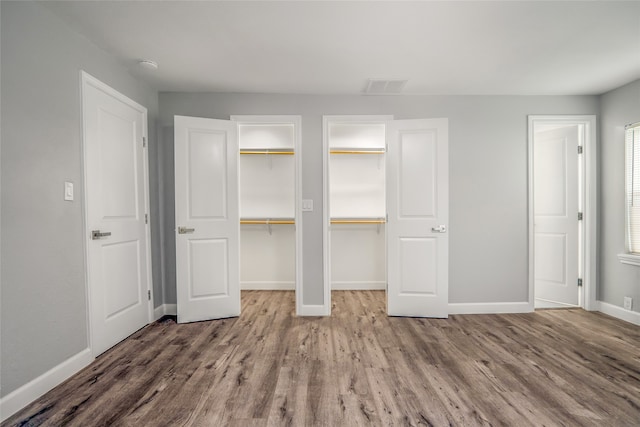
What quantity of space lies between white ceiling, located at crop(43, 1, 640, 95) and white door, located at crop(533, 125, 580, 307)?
66 cm

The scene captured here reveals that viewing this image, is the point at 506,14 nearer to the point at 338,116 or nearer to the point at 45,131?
the point at 338,116

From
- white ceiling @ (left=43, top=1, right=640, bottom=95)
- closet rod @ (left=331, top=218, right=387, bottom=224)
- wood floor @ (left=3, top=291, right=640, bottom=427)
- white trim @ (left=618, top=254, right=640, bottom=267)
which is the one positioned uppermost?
white ceiling @ (left=43, top=1, right=640, bottom=95)

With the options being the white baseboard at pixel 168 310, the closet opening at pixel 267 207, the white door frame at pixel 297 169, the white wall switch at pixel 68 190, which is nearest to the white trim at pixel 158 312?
the white baseboard at pixel 168 310

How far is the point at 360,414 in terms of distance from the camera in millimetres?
1749

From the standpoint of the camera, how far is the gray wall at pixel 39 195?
1751 mm

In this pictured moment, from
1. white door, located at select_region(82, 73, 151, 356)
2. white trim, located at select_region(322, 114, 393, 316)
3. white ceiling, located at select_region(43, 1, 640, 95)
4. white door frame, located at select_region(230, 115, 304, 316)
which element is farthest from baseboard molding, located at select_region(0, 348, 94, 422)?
white ceiling, located at select_region(43, 1, 640, 95)

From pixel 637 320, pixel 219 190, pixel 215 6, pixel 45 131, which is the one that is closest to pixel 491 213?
pixel 637 320

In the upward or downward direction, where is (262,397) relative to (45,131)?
downward

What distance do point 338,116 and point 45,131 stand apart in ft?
8.25

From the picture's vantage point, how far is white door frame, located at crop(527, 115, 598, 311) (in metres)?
3.54

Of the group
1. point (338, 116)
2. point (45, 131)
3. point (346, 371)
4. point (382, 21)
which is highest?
point (382, 21)

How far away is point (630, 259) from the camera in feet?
10.5

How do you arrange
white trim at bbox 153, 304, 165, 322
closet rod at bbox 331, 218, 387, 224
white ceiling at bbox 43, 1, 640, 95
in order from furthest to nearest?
1. closet rod at bbox 331, 218, 387, 224
2. white trim at bbox 153, 304, 165, 322
3. white ceiling at bbox 43, 1, 640, 95

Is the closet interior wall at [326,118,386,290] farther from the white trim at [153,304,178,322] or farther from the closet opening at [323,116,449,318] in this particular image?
the white trim at [153,304,178,322]
